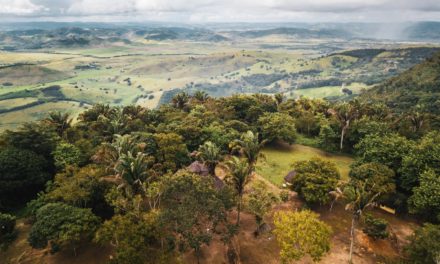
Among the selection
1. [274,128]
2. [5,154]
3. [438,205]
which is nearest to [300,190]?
[438,205]

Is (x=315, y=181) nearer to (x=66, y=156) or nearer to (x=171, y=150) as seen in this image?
(x=171, y=150)

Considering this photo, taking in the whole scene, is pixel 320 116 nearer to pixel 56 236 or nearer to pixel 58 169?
pixel 58 169

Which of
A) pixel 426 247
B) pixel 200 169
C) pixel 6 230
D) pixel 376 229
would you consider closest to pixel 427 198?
pixel 376 229

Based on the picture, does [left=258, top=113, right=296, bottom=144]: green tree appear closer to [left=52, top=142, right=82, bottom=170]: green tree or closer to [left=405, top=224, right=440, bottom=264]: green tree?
[left=52, top=142, right=82, bottom=170]: green tree

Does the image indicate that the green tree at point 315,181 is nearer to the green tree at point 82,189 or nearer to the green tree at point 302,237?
the green tree at point 302,237

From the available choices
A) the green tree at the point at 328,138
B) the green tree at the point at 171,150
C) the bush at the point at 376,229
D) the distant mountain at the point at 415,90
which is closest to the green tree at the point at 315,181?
the bush at the point at 376,229

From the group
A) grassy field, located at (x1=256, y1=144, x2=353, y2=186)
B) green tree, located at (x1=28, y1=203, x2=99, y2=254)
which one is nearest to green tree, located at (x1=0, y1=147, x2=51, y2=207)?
green tree, located at (x1=28, y1=203, x2=99, y2=254)
